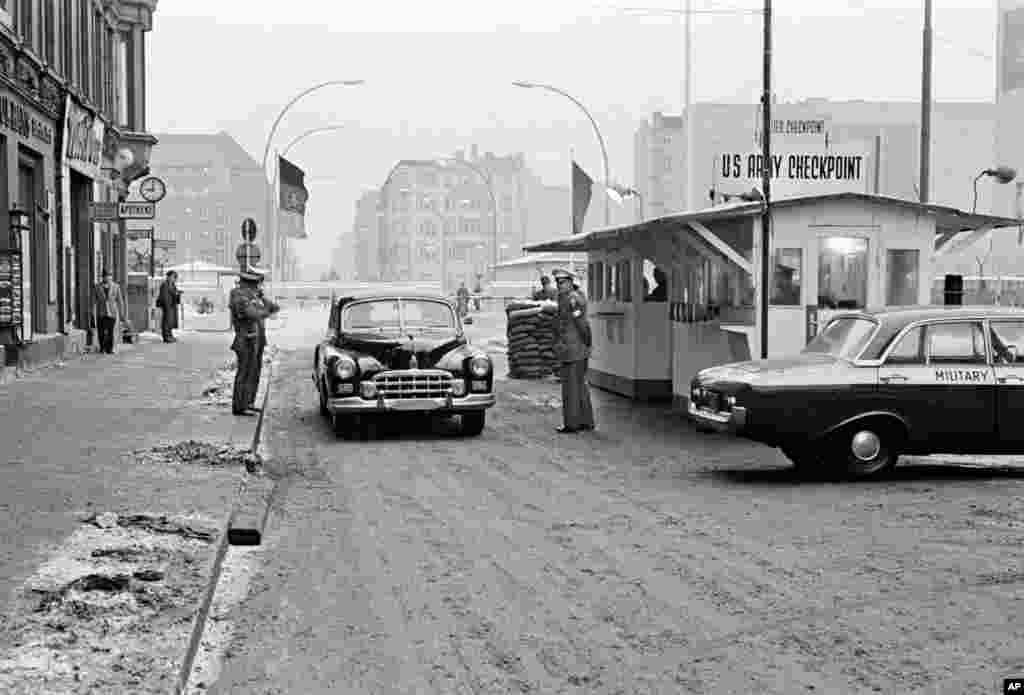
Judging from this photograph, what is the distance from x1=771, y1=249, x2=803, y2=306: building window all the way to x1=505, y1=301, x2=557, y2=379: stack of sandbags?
8.21 meters

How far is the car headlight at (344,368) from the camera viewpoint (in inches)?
546

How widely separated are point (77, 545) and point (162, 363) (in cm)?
1807

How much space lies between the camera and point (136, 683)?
195 inches

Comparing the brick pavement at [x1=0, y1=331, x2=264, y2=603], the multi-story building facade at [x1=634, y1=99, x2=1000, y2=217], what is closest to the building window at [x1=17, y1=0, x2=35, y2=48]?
the brick pavement at [x1=0, y1=331, x2=264, y2=603]

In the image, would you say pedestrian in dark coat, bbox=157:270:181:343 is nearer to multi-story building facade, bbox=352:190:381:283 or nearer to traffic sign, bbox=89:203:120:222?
traffic sign, bbox=89:203:120:222

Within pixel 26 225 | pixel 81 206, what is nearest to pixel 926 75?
pixel 26 225

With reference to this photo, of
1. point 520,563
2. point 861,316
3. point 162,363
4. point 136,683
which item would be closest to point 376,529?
point 520,563

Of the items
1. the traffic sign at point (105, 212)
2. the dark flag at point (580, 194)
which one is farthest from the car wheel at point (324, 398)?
the dark flag at point (580, 194)

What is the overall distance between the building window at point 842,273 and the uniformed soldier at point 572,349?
2.83 meters

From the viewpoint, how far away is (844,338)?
11906 mm

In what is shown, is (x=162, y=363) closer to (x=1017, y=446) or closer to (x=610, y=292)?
(x=610, y=292)

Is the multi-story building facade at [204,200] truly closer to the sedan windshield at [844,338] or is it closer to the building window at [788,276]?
the building window at [788,276]

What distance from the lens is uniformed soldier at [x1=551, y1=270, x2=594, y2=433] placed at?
48.9 ft

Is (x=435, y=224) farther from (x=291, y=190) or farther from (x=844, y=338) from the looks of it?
(x=844, y=338)
